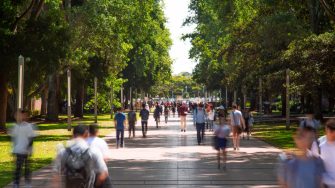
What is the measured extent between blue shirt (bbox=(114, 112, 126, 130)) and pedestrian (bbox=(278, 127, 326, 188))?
642 inches

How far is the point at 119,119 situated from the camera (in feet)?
75.1

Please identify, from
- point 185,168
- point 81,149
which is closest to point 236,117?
point 185,168

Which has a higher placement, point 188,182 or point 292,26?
point 292,26

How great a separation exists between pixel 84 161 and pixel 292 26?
3184 cm

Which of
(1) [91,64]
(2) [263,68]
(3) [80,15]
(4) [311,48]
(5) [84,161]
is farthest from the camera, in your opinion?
(1) [91,64]

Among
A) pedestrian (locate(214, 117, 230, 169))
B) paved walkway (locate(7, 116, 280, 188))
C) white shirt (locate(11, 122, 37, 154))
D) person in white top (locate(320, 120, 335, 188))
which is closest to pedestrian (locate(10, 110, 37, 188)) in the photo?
white shirt (locate(11, 122, 37, 154))

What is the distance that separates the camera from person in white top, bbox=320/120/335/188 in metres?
6.94

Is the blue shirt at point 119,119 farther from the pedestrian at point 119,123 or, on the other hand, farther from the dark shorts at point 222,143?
the dark shorts at point 222,143

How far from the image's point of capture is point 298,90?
34.8m

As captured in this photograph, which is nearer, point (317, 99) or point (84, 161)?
point (84, 161)

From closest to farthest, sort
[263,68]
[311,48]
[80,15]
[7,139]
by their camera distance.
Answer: [7,139] → [311,48] → [80,15] → [263,68]

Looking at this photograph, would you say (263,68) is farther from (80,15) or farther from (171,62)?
(171,62)

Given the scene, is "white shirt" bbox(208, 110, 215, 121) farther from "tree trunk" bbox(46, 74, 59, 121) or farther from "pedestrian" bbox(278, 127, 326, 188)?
"pedestrian" bbox(278, 127, 326, 188)

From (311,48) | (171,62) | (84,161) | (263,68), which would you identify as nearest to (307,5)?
(311,48)
